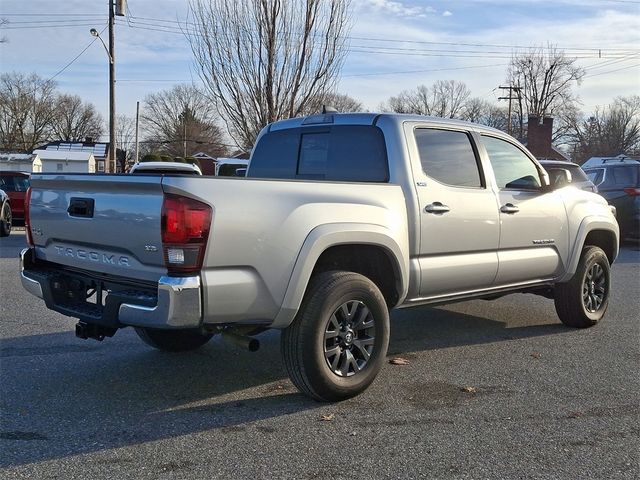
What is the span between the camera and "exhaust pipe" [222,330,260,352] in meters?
3.96

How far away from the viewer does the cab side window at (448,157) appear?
491 cm

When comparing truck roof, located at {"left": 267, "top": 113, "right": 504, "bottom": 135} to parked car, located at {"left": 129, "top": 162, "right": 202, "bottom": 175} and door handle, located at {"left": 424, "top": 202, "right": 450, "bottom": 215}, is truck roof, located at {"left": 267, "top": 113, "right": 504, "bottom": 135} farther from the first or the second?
parked car, located at {"left": 129, "top": 162, "right": 202, "bottom": 175}

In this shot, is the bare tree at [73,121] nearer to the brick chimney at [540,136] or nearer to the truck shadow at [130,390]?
the brick chimney at [540,136]

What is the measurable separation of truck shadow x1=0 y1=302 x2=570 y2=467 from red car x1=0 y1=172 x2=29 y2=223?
12433 mm

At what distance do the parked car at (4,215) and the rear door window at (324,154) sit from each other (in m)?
10.8

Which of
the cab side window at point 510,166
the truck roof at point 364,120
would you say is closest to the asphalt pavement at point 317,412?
the cab side window at point 510,166

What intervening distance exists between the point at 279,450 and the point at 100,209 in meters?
1.77

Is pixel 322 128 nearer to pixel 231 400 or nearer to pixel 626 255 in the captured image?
pixel 231 400

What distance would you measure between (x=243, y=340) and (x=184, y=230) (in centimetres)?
92

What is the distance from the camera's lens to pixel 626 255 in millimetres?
13102

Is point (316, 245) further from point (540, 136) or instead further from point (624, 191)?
point (540, 136)

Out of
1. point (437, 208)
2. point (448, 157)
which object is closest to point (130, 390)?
point (437, 208)

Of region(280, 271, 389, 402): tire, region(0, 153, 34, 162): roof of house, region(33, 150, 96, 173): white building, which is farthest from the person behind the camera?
region(33, 150, 96, 173): white building

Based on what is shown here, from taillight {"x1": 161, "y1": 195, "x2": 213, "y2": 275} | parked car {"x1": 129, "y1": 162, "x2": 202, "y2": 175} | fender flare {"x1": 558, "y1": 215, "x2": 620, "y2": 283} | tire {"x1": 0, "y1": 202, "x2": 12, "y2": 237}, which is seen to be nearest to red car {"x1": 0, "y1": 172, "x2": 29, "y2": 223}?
tire {"x1": 0, "y1": 202, "x2": 12, "y2": 237}
